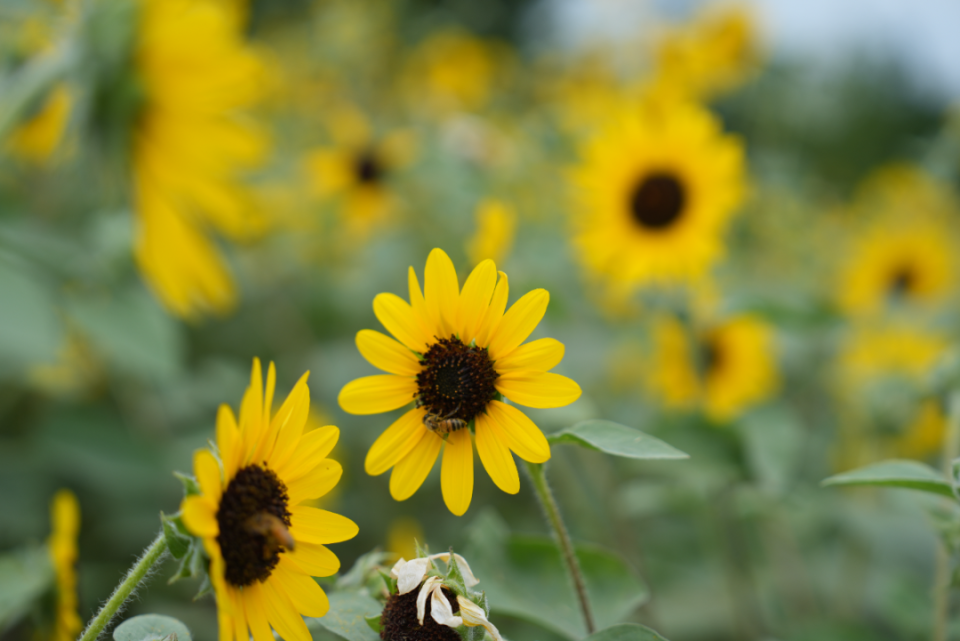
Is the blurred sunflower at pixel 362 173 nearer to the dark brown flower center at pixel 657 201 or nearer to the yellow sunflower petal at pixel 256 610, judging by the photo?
the dark brown flower center at pixel 657 201

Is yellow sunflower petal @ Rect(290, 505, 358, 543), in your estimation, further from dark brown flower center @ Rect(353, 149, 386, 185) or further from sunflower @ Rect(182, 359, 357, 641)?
dark brown flower center @ Rect(353, 149, 386, 185)

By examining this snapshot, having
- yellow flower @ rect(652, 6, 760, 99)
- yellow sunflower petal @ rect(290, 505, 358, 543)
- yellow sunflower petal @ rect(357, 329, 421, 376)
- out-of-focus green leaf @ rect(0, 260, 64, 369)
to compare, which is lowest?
yellow sunflower petal @ rect(290, 505, 358, 543)

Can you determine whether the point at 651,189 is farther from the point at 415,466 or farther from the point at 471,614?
the point at 471,614

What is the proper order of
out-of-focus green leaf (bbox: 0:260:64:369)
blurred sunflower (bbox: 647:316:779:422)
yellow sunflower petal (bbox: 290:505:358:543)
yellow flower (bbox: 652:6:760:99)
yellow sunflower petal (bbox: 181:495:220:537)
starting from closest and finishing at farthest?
yellow sunflower petal (bbox: 181:495:220:537), yellow sunflower petal (bbox: 290:505:358:543), out-of-focus green leaf (bbox: 0:260:64:369), blurred sunflower (bbox: 647:316:779:422), yellow flower (bbox: 652:6:760:99)

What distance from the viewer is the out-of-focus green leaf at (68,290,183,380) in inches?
47.6

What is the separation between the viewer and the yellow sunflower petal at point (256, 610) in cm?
48

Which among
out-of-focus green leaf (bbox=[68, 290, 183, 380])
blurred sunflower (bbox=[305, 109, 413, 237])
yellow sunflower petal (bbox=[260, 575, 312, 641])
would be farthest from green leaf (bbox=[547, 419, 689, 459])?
blurred sunflower (bbox=[305, 109, 413, 237])

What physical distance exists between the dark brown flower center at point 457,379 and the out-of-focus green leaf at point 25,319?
74cm

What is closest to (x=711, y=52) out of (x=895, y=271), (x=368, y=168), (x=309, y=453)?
(x=895, y=271)

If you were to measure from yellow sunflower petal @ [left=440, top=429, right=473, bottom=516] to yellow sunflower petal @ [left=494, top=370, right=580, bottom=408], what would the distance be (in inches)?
1.9

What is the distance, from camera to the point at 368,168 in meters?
1.97

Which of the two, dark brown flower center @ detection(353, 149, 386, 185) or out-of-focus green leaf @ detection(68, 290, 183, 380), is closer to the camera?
out-of-focus green leaf @ detection(68, 290, 183, 380)

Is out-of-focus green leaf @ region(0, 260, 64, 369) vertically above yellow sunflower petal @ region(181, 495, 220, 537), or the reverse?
out-of-focus green leaf @ region(0, 260, 64, 369)

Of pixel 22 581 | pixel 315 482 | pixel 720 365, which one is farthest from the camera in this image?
pixel 720 365
